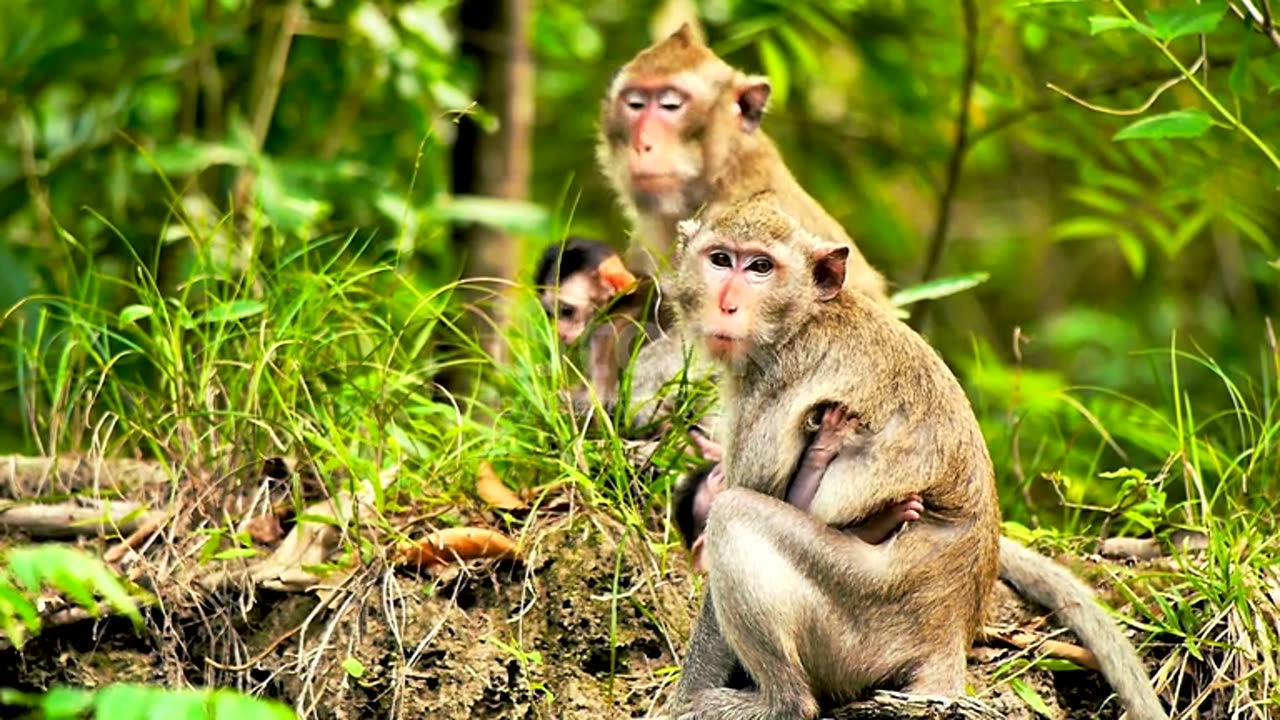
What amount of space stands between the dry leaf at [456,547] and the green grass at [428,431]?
0.12 meters

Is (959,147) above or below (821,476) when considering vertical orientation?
below

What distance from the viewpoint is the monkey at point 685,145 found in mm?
6305

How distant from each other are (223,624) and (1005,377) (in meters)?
4.89

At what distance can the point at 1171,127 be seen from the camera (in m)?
5.21

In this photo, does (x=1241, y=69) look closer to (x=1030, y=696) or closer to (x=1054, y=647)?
(x=1054, y=647)

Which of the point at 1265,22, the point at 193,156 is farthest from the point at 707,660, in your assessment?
the point at 193,156

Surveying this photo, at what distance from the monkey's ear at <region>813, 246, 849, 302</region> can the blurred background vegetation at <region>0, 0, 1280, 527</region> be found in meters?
1.45

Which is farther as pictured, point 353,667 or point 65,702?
point 353,667

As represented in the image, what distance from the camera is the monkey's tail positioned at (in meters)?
4.66

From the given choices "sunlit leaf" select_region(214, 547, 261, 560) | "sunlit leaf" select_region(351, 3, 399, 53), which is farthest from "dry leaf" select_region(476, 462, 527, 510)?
"sunlit leaf" select_region(351, 3, 399, 53)

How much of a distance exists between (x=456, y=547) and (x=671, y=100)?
6.66 feet

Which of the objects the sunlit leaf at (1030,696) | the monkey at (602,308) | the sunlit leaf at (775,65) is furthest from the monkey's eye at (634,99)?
the sunlit leaf at (1030,696)

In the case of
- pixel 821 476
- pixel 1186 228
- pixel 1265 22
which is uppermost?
pixel 1265 22

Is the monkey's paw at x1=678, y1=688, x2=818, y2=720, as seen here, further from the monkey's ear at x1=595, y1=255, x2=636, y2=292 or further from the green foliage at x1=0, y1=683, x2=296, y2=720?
the monkey's ear at x1=595, y1=255, x2=636, y2=292
